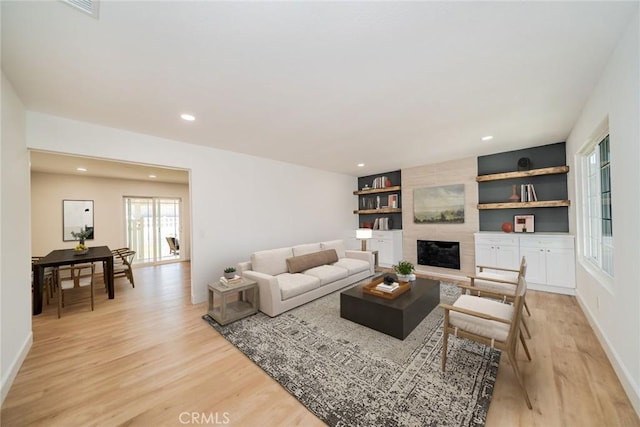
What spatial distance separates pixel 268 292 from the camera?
318 cm

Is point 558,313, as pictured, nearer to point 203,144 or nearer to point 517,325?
point 517,325

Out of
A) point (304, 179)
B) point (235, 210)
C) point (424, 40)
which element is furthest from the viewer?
point (304, 179)

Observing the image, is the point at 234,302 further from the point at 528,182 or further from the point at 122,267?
the point at 528,182

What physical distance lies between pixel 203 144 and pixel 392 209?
15.3 ft

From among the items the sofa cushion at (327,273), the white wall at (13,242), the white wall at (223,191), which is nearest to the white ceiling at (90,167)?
the white wall at (223,191)

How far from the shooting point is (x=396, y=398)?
177cm

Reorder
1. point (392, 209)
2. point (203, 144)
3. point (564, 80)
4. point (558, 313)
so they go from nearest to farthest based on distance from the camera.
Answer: point (564, 80), point (558, 313), point (203, 144), point (392, 209)

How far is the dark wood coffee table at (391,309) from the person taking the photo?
2.63 m

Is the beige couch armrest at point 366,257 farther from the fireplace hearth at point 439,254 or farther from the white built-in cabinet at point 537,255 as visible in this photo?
the white built-in cabinet at point 537,255

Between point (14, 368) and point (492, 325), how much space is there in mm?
4159

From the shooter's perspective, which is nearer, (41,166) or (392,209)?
(41,166)

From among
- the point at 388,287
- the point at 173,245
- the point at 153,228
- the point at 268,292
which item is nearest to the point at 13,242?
the point at 268,292

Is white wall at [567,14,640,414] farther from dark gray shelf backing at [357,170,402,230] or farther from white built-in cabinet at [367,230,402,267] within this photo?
dark gray shelf backing at [357,170,402,230]

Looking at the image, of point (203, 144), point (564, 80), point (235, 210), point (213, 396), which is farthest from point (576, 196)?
point (203, 144)
